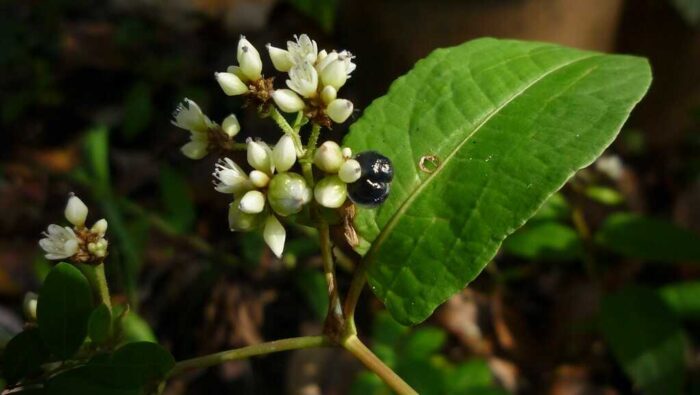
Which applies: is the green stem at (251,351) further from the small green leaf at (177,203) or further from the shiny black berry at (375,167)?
the small green leaf at (177,203)

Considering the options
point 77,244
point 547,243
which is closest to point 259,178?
point 77,244

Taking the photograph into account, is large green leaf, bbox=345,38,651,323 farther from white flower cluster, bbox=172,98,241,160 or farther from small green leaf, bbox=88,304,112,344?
small green leaf, bbox=88,304,112,344

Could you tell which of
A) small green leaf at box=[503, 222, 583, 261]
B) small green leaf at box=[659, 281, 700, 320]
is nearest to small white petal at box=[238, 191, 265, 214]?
small green leaf at box=[503, 222, 583, 261]

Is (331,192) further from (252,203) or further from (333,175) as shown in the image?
(252,203)

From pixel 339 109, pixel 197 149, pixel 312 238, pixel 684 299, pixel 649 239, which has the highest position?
pixel 339 109

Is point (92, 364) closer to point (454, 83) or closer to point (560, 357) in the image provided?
point (454, 83)

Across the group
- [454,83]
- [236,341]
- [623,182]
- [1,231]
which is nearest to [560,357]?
[623,182]

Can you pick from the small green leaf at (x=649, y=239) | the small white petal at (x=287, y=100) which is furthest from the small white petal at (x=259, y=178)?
the small green leaf at (x=649, y=239)

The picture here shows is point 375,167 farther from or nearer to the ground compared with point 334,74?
nearer to the ground
